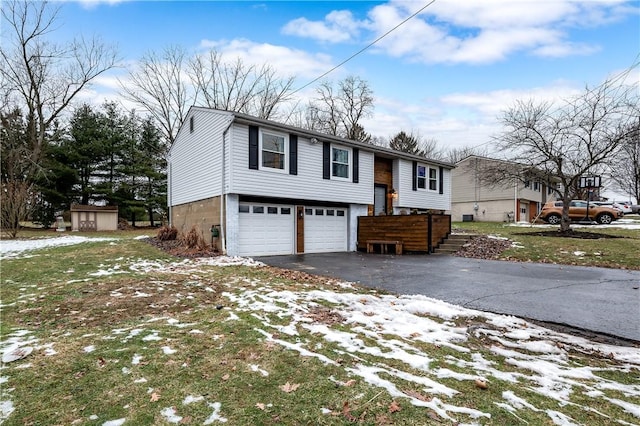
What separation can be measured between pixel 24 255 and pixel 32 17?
2119cm

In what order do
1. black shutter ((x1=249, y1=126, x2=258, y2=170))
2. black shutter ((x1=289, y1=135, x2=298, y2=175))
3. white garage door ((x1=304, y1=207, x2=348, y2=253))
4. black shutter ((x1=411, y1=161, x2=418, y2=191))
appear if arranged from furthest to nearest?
black shutter ((x1=411, y1=161, x2=418, y2=191)) → white garage door ((x1=304, y1=207, x2=348, y2=253)) → black shutter ((x1=289, y1=135, x2=298, y2=175)) → black shutter ((x1=249, y1=126, x2=258, y2=170))

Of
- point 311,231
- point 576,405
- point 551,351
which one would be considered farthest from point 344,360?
point 311,231

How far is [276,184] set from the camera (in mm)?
11570

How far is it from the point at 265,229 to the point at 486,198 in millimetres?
21819

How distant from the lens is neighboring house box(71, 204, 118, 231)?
2148 centimetres

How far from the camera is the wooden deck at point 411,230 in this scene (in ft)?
40.1

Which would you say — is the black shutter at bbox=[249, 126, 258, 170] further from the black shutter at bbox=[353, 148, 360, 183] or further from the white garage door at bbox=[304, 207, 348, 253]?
the black shutter at bbox=[353, 148, 360, 183]

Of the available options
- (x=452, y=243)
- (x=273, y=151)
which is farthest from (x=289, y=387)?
(x=452, y=243)

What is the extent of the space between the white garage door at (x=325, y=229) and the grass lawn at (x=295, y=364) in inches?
310

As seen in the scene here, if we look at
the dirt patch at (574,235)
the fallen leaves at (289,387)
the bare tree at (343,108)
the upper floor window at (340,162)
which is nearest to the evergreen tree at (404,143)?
the bare tree at (343,108)

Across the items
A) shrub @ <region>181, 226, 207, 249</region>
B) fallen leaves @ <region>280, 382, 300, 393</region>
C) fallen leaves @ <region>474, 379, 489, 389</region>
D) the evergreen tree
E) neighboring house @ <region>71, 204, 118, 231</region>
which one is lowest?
fallen leaves @ <region>474, 379, 489, 389</region>

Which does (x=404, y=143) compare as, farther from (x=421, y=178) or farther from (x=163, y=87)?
(x=163, y=87)

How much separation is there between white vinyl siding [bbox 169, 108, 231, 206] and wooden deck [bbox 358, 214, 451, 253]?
6382mm

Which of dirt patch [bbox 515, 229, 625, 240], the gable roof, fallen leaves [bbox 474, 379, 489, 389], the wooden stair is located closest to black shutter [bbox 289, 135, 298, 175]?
the gable roof
